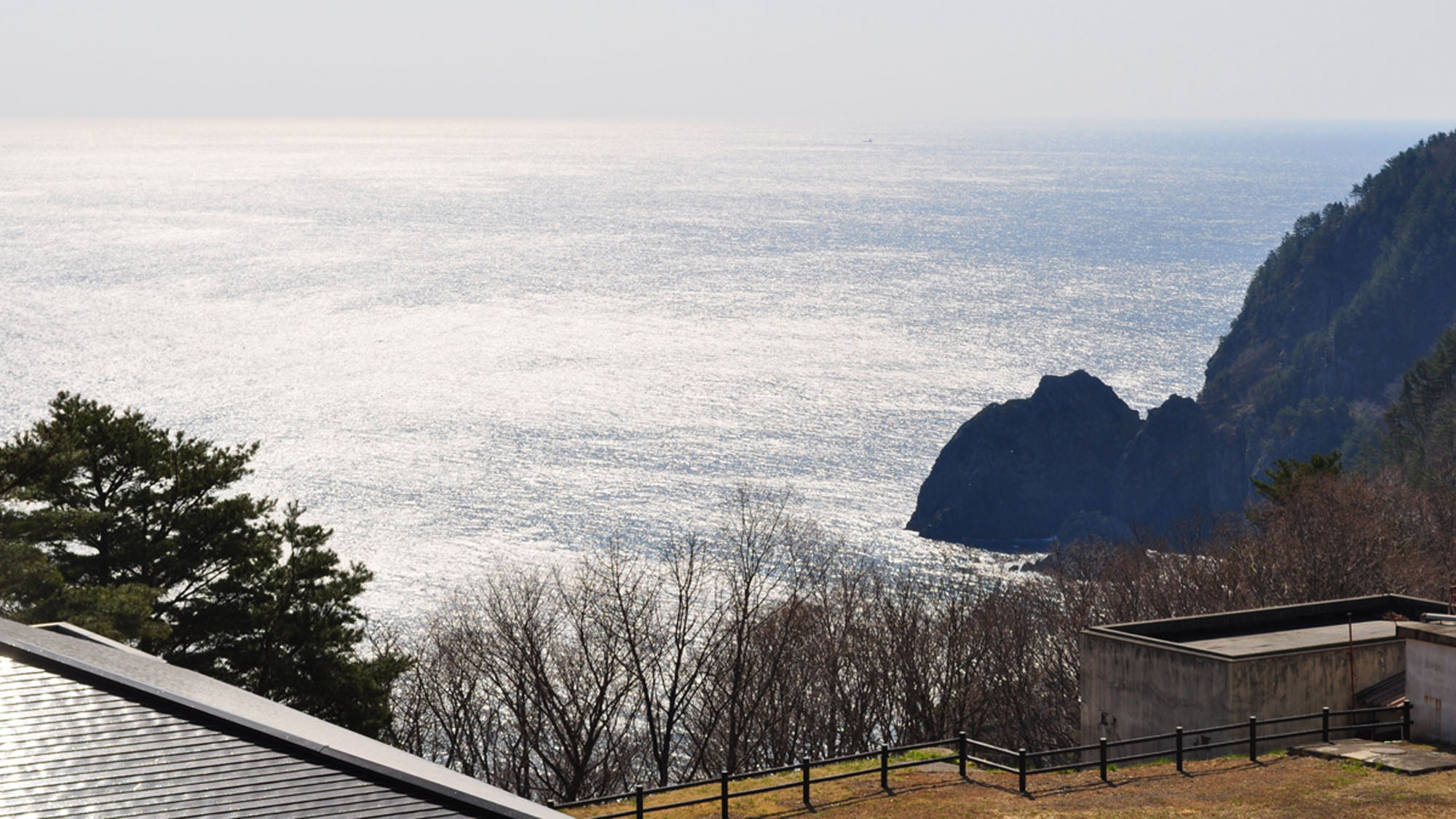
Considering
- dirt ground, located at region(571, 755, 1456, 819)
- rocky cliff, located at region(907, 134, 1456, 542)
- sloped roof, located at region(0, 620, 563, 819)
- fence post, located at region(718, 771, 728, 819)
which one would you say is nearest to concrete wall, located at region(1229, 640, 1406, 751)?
dirt ground, located at region(571, 755, 1456, 819)

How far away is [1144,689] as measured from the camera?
2820 centimetres

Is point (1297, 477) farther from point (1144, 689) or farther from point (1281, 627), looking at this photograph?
point (1144, 689)

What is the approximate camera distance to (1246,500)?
10762 centimetres

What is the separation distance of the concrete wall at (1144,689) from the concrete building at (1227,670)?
0.06 ft

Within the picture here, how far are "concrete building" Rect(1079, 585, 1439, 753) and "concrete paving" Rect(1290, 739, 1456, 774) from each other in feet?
4.02

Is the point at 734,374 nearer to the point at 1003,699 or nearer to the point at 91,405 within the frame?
the point at 1003,699

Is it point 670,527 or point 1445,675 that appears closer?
point 1445,675

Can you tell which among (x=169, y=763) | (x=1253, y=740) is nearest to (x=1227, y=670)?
(x=1253, y=740)

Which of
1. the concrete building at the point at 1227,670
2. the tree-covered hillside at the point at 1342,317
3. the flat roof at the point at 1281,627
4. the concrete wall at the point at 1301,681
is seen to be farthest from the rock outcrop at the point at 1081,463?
the concrete wall at the point at 1301,681

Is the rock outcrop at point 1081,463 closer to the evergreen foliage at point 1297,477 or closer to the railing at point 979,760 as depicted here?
the evergreen foliage at point 1297,477

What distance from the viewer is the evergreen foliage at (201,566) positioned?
105 ft

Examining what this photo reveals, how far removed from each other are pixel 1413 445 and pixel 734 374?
70727 millimetres

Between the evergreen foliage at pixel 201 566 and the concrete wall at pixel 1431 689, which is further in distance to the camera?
the evergreen foliage at pixel 201 566

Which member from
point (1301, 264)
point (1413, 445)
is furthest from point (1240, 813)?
point (1301, 264)
